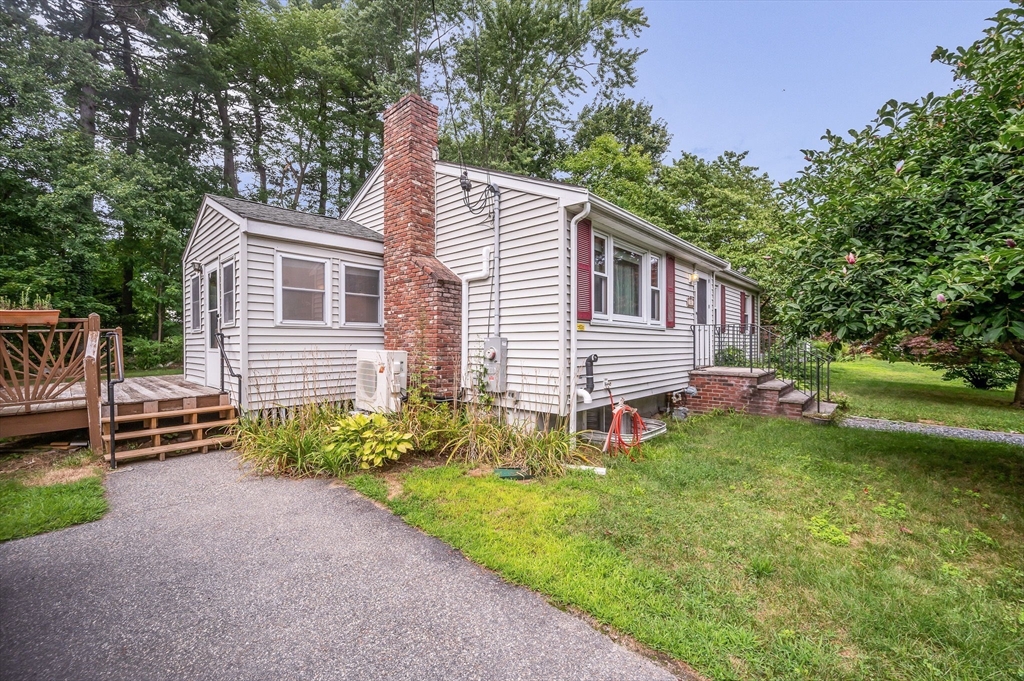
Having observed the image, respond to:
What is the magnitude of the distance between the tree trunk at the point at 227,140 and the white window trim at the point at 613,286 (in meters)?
18.4

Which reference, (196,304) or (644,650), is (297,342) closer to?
(196,304)

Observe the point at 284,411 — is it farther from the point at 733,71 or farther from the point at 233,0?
the point at 233,0

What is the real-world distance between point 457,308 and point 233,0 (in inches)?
799

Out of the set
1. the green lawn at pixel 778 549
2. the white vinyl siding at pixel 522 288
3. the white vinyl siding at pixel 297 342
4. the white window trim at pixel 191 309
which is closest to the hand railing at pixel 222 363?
the white vinyl siding at pixel 297 342

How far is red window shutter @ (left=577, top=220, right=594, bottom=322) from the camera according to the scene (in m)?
5.97

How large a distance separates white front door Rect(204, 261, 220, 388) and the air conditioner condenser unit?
9.47ft

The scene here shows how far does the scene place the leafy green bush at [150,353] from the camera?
13.6 meters

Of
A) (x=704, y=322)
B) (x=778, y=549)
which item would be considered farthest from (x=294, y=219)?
(x=704, y=322)

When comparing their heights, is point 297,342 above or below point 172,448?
above

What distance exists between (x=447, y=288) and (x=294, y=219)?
3.02m

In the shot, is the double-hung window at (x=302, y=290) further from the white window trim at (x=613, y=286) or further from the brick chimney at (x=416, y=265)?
the white window trim at (x=613, y=286)

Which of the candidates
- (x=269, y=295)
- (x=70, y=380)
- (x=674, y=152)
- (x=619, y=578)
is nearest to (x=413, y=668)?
(x=619, y=578)

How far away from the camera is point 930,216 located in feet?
13.1

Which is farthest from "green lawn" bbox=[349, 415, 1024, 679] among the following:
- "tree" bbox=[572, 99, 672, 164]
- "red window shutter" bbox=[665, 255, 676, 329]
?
"tree" bbox=[572, 99, 672, 164]
